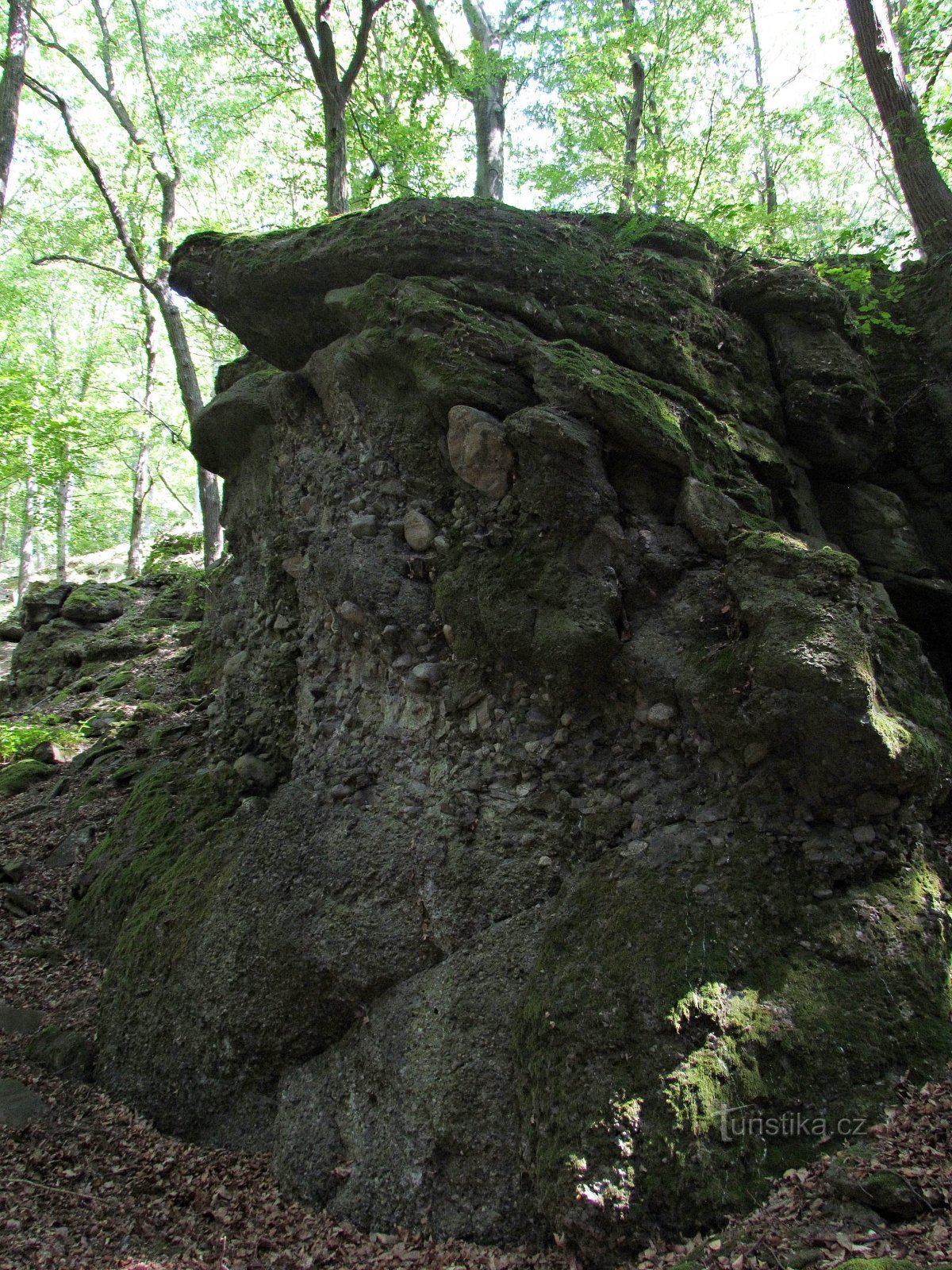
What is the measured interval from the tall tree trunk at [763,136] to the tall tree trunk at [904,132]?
7496 millimetres

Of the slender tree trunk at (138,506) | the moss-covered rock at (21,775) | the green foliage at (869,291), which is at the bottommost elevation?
the moss-covered rock at (21,775)

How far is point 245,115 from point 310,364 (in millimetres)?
14183

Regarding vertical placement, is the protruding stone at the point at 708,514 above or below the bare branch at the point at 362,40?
below

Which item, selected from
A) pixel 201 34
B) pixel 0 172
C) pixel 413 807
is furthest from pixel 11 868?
pixel 201 34

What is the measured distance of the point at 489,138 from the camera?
15.3 meters

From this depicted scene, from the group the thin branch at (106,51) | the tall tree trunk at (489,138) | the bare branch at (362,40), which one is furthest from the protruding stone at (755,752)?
the thin branch at (106,51)

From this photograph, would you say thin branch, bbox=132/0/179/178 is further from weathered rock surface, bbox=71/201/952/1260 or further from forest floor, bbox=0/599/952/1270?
forest floor, bbox=0/599/952/1270

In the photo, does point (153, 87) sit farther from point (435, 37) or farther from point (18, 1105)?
point (18, 1105)

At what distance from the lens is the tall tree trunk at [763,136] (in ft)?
53.5

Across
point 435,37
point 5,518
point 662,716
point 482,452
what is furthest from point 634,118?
point 5,518

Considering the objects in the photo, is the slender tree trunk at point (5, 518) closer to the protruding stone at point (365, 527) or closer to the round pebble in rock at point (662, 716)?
the protruding stone at point (365, 527)

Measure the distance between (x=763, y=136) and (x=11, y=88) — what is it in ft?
51.8

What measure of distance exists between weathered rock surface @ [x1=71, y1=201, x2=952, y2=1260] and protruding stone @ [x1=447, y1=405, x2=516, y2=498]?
0.03m

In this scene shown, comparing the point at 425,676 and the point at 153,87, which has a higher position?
the point at 153,87
